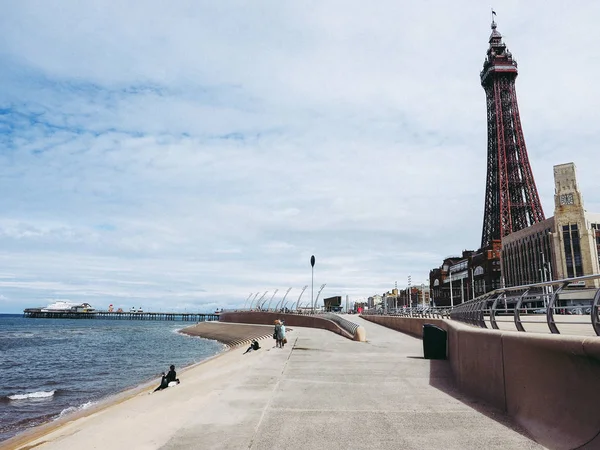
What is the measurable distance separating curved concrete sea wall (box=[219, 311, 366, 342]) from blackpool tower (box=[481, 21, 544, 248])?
6237 centimetres

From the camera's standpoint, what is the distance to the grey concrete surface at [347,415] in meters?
6.78

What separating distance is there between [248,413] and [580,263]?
8455 cm

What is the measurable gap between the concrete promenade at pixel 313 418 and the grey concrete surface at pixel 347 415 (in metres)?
0.02

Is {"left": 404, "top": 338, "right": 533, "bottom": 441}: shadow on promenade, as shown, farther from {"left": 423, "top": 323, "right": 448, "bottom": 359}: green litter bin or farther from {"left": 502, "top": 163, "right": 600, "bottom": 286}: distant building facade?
{"left": 502, "top": 163, "right": 600, "bottom": 286}: distant building facade

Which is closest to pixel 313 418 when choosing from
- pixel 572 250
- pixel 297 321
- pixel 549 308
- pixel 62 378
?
pixel 549 308

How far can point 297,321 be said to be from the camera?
57.9 meters

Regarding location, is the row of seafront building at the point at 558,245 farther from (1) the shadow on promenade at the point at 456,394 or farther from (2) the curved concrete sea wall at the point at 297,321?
(1) the shadow on promenade at the point at 456,394

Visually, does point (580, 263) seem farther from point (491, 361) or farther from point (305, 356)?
point (491, 361)

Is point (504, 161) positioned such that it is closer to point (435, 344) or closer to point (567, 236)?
point (567, 236)

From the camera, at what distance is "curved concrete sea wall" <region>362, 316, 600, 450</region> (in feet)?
18.2

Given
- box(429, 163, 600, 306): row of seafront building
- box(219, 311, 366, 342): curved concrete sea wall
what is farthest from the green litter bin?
box(429, 163, 600, 306): row of seafront building

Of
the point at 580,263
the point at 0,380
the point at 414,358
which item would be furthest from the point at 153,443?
the point at 580,263

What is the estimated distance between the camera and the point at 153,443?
7078mm

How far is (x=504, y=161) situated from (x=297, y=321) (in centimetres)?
8525
